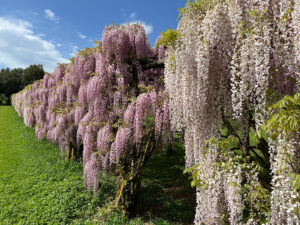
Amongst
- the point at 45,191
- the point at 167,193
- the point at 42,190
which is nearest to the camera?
the point at 167,193

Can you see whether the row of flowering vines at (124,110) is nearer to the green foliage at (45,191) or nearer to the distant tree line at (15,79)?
the green foliage at (45,191)

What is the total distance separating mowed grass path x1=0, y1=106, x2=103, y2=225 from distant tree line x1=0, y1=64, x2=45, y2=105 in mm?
37403

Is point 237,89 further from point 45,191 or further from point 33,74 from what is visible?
point 33,74

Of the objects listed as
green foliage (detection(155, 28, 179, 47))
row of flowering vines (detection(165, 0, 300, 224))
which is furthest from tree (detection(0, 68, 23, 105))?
row of flowering vines (detection(165, 0, 300, 224))

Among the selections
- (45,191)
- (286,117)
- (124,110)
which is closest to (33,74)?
(45,191)

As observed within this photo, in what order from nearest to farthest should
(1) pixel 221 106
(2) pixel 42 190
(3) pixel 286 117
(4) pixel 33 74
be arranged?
(3) pixel 286 117 < (1) pixel 221 106 < (2) pixel 42 190 < (4) pixel 33 74

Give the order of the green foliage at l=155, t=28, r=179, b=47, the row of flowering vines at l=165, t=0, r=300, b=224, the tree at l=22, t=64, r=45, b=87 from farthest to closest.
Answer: the tree at l=22, t=64, r=45, b=87
the green foliage at l=155, t=28, r=179, b=47
the row of flowering vines at l=165, t=0, r=300, b=224

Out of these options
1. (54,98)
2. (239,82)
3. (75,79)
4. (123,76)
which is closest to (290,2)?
(239,82)

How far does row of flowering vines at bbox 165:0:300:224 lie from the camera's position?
7.26ft

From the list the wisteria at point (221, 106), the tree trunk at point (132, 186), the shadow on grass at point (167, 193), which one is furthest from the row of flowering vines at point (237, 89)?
the shadow on grass at point (167, 193)

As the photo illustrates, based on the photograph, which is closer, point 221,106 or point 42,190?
point 221,106

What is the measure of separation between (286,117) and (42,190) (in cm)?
696

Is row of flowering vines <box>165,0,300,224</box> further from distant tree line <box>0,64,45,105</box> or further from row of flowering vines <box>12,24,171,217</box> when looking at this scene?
distant tree line <box>0,64,45,105</box>

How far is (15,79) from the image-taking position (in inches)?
1849
